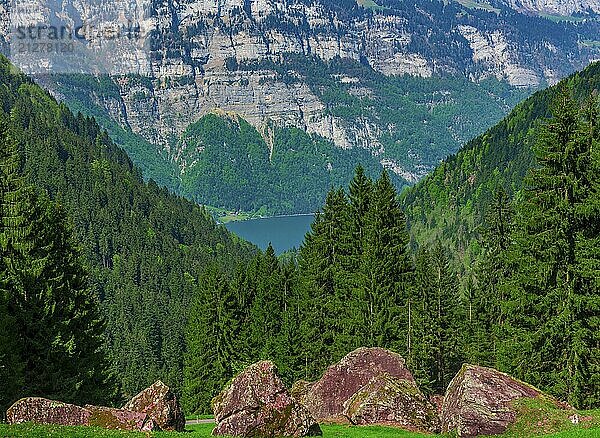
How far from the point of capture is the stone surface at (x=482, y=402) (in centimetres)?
3189

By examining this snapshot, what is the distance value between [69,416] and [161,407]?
17.8 ft

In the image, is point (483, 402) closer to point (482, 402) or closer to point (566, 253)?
point (482, 402)

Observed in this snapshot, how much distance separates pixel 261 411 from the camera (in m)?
33.1

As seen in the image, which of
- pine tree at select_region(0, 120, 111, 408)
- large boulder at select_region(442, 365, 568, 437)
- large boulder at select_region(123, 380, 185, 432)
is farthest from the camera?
pine tree at select_region(0, 120, 111, 408)

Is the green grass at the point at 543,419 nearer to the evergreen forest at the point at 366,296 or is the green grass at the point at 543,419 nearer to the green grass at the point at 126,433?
the green grass at the point at 126,433

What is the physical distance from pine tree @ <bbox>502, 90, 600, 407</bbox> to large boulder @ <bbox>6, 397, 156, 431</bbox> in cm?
2237

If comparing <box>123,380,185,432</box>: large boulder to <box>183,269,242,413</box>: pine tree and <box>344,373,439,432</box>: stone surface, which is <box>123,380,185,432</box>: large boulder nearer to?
<box>344,373,439,432</box>: stone surface

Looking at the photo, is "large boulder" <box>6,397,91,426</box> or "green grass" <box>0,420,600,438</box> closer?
"green grass" <box>0,420,600,438</box>

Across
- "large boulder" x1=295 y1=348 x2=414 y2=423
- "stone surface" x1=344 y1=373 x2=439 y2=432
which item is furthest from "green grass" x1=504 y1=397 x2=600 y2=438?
"large boulder" x1=295 y1=348 x2=414 y2=423

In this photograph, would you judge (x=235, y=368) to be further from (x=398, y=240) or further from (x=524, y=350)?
A: (x=524, y=350)

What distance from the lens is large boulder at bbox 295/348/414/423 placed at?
44.4 meters

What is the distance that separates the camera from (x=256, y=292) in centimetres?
7188

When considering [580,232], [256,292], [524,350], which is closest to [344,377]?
[524,350]

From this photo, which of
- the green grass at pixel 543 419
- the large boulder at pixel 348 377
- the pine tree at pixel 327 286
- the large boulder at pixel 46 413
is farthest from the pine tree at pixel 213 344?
the green grass at pixel 543 419
